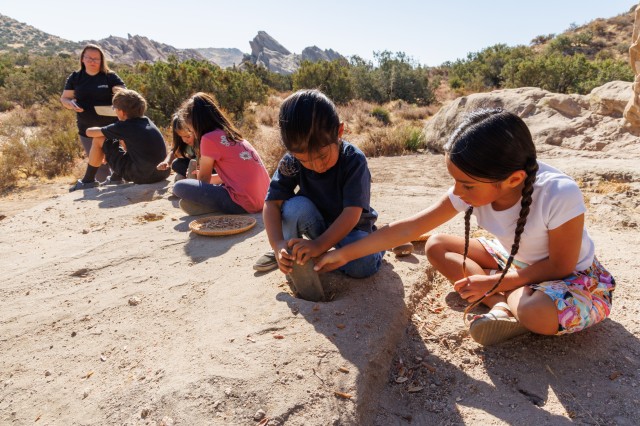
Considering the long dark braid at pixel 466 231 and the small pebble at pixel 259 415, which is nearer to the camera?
the small pebble at pixel 259 415

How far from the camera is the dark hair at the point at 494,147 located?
1.40 meters

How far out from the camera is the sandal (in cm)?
165

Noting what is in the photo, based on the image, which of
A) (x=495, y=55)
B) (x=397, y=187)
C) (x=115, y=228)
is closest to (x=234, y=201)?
(x=115, y=228)

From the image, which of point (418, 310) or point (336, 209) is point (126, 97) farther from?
point (418, 310)

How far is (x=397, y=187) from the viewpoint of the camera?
445 cm

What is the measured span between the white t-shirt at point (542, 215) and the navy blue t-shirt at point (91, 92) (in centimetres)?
470

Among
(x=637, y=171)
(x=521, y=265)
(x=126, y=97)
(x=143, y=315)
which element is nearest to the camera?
(x=521, y=265)

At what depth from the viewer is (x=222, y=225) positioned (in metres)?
3.17

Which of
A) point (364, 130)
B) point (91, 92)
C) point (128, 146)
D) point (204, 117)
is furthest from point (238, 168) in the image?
point (364, 130)

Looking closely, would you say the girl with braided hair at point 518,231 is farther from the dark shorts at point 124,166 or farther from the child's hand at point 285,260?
the dark shorts at point 124,166

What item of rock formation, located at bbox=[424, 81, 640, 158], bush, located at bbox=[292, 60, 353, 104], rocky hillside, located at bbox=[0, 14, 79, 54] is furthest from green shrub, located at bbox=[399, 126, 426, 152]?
rocky hillside, located at bbox=[0, 14, 79, 54]

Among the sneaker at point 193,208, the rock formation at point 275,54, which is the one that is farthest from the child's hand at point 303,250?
the rock formation at point 275,54

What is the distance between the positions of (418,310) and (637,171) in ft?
10.6

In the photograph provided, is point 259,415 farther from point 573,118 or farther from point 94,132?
point 573,118
